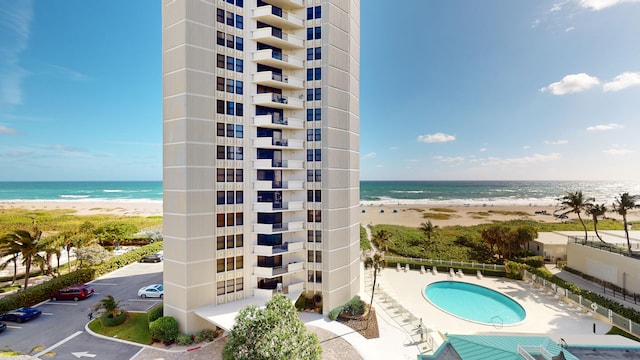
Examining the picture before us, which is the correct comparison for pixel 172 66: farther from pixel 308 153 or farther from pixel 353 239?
pixel 353 239

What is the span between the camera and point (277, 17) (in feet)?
66.6

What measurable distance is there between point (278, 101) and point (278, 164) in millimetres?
5106

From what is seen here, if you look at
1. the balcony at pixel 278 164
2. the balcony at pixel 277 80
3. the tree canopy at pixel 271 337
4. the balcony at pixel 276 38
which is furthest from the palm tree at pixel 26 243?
the balcony at pixel 276 38

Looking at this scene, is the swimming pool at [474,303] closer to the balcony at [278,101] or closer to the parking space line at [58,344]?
the balcony at [278,101]

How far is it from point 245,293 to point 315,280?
18.7 ft

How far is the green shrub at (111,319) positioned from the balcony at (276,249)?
10.9 metres

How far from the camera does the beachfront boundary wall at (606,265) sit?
23656 millimetres

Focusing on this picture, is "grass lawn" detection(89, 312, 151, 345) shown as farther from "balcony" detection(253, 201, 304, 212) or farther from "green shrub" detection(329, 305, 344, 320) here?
"green shrub" detection(329, 305, 344, 320)

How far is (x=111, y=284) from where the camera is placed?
27.6 metres

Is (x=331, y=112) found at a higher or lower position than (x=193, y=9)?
lower

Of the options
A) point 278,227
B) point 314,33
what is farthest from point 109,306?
point 314,33

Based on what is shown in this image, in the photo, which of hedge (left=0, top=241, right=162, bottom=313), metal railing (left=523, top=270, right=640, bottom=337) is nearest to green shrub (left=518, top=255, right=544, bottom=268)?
metal railing (left=523, top=270, right=640, bottom=337)

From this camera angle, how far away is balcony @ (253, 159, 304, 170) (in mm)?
20641

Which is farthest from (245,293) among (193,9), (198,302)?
(193,9)
